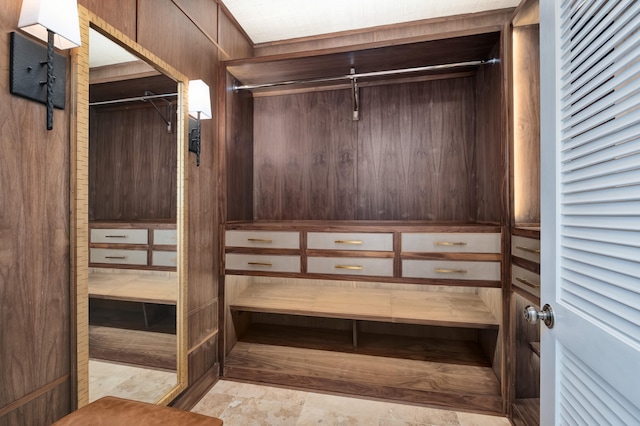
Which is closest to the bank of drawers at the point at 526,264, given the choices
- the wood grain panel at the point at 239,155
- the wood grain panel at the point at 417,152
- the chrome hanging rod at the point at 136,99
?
the wood grain panel at the point at 417,152

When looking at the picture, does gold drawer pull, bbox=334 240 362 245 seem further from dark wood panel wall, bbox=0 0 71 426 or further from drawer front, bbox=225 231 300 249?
dark wood panel wall, bbox=0 0 71 426

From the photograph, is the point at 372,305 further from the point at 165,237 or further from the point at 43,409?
the point at 43,409

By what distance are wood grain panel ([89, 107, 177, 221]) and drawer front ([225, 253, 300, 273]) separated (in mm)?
537

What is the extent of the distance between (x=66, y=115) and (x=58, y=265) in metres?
0.56

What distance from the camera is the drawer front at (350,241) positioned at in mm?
1791

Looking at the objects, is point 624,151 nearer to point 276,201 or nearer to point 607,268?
point 607,268

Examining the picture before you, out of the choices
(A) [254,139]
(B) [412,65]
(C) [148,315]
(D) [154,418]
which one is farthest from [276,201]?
(D) [154,418]

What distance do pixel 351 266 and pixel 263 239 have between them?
619 mm

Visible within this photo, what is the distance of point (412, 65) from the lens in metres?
2.04

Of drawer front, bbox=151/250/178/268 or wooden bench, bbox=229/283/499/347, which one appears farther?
wooden bench, bbox=229/283/499/347

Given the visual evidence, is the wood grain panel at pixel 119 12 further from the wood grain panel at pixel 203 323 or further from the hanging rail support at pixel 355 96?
the wood grain panel at pixel 203 323

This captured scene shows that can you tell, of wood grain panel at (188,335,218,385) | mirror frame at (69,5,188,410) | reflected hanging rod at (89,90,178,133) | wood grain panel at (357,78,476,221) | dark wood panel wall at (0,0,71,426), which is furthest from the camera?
wood grain panel at (357,78,476,221)

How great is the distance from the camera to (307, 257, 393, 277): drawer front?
1788 mm

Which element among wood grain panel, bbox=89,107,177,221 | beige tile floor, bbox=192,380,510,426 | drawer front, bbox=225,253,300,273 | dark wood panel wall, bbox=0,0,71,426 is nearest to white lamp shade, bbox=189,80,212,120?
wood grain panel, bbox=89,107,177,221
